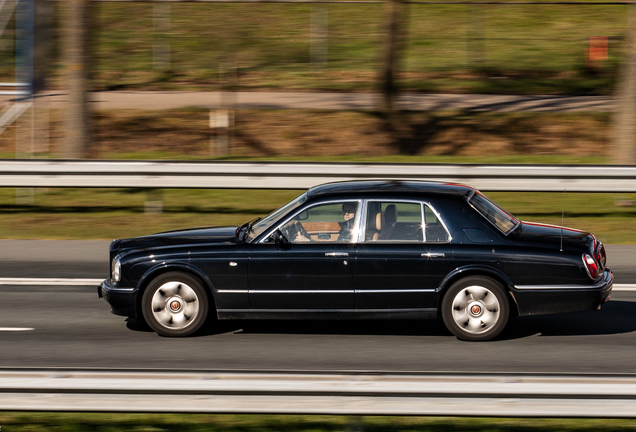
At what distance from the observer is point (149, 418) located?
504cm

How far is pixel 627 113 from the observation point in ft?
49.6

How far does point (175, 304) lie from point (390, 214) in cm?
202

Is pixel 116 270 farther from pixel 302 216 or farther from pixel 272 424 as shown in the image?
pixel 272 424

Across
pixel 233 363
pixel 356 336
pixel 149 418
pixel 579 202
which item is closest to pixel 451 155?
pixel 579 202

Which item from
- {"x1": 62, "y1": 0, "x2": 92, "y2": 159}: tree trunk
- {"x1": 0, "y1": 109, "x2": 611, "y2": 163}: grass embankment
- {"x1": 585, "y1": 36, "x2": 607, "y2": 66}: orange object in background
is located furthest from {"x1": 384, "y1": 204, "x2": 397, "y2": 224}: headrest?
{"x1": 585, "y1": 36, "x2": 607, "y2": 66}: orange object in background

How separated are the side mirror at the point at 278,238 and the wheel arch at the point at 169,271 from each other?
0.66 meters

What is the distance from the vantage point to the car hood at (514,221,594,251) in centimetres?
703

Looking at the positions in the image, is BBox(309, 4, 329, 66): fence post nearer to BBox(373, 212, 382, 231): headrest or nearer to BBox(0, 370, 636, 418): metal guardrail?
BBox(373, 212, 382, 231): headrest

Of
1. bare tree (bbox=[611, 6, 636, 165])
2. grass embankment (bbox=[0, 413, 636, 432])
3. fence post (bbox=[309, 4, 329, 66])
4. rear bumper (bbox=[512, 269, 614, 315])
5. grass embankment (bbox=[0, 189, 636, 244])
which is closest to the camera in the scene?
grass embankment (bbox=[0, 413, 636, 432])

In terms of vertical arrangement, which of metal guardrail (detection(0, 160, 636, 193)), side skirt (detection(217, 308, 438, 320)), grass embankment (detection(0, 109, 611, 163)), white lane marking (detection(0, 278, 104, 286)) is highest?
grass embankment (detection(0, 109, 611, 163))

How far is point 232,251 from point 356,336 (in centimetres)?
133

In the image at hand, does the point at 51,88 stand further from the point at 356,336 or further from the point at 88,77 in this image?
the point at 356,336

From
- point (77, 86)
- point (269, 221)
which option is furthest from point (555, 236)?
point (77, 86)

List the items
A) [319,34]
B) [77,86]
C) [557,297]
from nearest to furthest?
[557,297], [77,86], [319,34]
